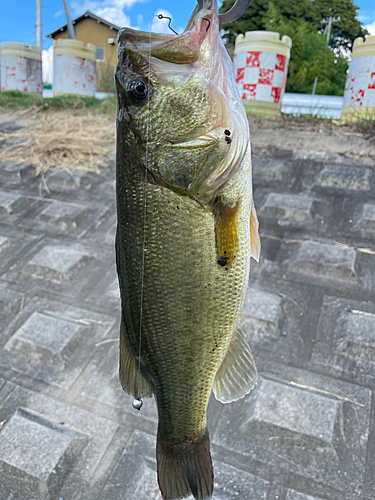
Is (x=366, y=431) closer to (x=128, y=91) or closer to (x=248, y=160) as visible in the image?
(x=248, y=160)

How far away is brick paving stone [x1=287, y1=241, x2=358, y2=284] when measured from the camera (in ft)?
8.37

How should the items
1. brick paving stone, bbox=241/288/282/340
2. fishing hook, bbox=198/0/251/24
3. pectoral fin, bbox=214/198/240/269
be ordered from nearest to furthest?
fishing hook, bbox=198/0/251/24 → pectoral fin, bbox=214/198/240/269 → brick paving stone, bbox=241/288/282/340

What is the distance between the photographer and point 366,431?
70.6 inches

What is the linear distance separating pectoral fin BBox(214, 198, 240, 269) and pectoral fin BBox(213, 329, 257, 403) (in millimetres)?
285

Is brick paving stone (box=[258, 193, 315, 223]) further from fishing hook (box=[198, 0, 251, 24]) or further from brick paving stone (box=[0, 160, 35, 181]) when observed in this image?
brick paving stone (box=[0, 160, 35, 181])

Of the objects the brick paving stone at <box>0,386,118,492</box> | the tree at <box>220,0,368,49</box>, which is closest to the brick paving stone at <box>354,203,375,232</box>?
the brick paving stone at <box>0,386,118,492</box>

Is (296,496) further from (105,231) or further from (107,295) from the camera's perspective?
(105,231)

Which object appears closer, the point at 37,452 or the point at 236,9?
the point at 236,9

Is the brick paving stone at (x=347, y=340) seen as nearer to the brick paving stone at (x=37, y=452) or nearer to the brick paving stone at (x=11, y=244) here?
the brick paving stone at (x=37, y=452)

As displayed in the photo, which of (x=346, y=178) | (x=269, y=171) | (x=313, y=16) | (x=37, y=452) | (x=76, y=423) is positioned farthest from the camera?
(x=313, y=16)

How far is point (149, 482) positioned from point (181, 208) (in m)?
1.43

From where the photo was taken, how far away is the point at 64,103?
6164 millimetres

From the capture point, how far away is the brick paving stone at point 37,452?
1698mm

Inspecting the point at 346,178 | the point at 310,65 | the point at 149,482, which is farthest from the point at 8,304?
the point at 310,65
